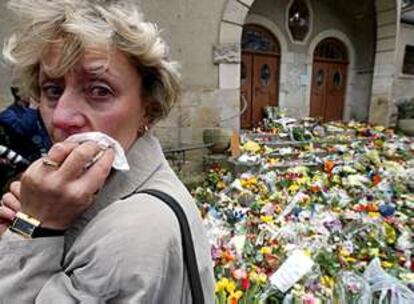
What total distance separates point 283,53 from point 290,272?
25.0 ft

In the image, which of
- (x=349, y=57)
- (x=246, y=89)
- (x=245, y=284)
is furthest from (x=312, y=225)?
(x=349, y=57)

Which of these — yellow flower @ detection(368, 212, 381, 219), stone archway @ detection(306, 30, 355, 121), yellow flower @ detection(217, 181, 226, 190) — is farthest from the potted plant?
yellow flower @ detection(368, 212, 381, 219)

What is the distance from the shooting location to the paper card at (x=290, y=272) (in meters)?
2.15

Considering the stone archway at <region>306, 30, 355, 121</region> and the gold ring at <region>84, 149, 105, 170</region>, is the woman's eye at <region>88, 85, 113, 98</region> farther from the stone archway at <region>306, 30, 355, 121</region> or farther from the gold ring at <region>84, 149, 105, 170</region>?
the stone archway at <region>306, 30, 355, 121</region>

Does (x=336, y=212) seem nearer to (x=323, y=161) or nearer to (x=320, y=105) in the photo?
(x=323, y=161)

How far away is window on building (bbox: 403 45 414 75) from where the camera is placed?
1028 cm

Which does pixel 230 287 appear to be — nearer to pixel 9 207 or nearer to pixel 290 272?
pixel 290 272

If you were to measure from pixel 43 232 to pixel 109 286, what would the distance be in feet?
0.53

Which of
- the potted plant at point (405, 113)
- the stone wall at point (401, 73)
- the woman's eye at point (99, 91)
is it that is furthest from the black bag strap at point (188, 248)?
the stone wall at point (401, 73)

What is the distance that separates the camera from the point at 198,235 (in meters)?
0.76

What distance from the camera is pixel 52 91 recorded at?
2.69ft

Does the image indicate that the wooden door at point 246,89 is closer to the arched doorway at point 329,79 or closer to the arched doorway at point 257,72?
the arched doorway at point 257,72

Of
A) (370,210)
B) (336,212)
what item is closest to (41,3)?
(336,212)

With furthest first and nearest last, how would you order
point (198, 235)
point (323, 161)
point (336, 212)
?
point (323, 161), point (336, 212), point (198, 235)
